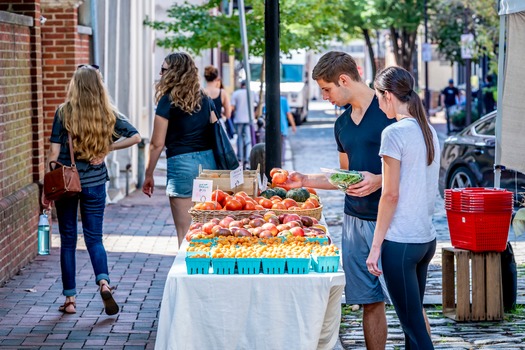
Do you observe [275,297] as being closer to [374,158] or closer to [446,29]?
[374,158]

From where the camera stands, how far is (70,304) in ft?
28.4

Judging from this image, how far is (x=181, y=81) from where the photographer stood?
29.0ft

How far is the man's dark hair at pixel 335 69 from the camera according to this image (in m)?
6.52

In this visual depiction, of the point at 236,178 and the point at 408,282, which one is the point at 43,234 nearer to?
the point at 236,178

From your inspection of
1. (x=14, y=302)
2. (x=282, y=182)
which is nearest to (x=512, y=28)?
(x=282, y=182)

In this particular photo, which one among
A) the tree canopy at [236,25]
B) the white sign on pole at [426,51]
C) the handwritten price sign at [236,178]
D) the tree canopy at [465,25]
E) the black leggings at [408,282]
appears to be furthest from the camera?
the white sign on pole at [426,51]

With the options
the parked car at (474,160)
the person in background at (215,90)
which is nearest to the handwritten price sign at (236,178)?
the parked car at (474,160)

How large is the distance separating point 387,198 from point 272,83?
4765mm

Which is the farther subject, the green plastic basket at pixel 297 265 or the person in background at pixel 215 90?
the person in background at pixel 215 90

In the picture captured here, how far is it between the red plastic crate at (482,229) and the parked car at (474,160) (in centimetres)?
586

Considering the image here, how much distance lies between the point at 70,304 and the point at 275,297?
3.01 meters

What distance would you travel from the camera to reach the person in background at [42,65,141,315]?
327 inches

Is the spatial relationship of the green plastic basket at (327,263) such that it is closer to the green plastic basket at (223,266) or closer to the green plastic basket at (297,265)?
the green plastic basket at (297,265)

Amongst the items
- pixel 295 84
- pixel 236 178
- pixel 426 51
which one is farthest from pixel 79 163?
pixel 295 84
